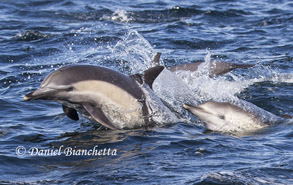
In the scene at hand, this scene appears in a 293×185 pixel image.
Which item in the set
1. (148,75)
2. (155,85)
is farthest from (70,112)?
(155,85)

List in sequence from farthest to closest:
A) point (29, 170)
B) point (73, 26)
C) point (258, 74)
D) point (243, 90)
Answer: point (73, 26) < point (258, 74) < point (243, 90) < point (29, 170)

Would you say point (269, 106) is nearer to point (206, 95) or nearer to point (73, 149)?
point (206, 95)

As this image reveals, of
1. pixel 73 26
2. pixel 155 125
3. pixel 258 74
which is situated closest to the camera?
pixel 155 125

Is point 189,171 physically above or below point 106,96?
below

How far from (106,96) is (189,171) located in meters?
2.39

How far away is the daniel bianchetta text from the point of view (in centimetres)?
771

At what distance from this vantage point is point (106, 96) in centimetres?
868

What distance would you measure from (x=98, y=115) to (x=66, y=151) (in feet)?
3.00

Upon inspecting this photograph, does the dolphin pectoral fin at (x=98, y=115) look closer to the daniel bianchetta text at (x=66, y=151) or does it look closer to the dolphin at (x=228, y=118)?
the daniel bianchetta text at (x=66, y=151)

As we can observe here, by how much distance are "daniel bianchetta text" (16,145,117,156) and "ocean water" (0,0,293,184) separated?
2cm

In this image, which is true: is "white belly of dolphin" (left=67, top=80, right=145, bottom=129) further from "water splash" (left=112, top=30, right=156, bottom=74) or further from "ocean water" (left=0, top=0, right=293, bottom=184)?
"water splash" (left=112, top=30, right=156, bottom=74)

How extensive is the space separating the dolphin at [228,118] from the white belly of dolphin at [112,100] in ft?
2.88

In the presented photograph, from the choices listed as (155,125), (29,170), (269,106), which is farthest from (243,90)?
(29,170)

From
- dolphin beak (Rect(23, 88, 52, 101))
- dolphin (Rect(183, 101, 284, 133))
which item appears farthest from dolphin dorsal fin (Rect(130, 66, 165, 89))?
dolphin beak (Rect(23, 88, 52, 101))
